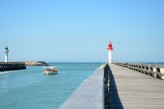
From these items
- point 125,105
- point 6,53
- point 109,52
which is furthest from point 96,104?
point 6,53

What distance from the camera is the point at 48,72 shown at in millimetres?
105750

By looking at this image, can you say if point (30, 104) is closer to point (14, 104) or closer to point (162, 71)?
point (14, 104)

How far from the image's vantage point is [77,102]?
3.67m

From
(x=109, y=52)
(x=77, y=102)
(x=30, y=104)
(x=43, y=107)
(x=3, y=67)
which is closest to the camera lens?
(x=77, y=102)

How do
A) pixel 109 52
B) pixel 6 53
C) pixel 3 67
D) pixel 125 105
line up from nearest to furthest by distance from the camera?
pixel 125 105 < pixel 109 52 < pixel 3 67 < pixel 6 53

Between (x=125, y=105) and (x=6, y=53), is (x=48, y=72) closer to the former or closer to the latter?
(x=6, y=53)

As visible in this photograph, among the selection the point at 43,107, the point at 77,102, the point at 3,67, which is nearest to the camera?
the point at 77,102

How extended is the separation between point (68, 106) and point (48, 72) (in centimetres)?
10297

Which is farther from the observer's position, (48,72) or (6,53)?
(6,53)

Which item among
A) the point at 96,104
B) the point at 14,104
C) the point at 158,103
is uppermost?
the point at 96,104

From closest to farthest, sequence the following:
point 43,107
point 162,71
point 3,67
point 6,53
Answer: point 162,71
point 43,107
point 3,67
point 6,53

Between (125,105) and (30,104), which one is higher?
(125,105)

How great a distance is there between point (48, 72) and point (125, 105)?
320ft

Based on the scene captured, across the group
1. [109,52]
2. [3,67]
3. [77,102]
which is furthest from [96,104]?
[3,67]
